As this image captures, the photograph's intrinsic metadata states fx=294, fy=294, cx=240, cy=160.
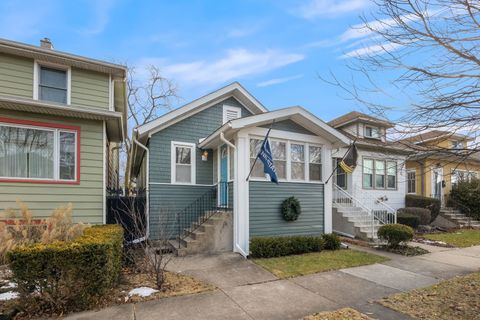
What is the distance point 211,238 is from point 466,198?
56.9 feet

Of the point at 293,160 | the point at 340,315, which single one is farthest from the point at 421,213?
the point at 340,315

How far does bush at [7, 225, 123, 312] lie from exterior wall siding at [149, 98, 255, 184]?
5.51 m

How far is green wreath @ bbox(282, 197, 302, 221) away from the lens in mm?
9430

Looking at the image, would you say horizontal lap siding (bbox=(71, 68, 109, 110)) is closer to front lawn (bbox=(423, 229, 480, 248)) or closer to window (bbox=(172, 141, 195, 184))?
window (bbox=(172, 141, 195, 184))

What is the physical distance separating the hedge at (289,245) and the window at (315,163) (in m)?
2.04

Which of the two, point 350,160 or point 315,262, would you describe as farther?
point 350,160

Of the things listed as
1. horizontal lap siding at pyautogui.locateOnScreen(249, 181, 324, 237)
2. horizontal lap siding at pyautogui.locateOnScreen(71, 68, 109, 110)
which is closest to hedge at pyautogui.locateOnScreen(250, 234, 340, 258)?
horizontal lap siding at pyautogui.locateOnScreen(249, 181, 324, 237)

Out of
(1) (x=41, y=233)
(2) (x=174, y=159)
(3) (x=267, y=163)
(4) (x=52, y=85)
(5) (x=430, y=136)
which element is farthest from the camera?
(2) (x=174, y=159)

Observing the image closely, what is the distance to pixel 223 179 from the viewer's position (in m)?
10.4

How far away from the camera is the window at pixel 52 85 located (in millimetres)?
8430

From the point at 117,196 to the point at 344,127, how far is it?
1296 cm

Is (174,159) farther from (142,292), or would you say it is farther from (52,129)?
(142,292)

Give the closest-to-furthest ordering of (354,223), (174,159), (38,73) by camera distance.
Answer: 1. (38,73)
2. (174,159)
3. (354,223)

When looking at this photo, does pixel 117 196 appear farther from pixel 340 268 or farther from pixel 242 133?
pixel 340 268
